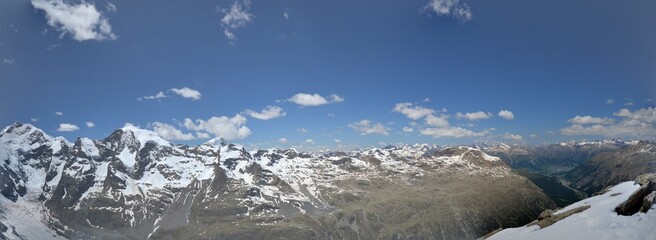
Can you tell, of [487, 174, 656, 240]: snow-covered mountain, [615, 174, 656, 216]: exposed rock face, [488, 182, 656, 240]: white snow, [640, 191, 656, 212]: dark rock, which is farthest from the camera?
[615, 174, 656, 216]: exposed rock face

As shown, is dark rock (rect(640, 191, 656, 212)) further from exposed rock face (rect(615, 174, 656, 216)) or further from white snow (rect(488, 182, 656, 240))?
white snow (rect(488, 182, 656, 240))

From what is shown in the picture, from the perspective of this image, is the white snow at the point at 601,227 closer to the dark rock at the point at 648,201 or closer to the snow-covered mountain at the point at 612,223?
the snow-covered mountain at the point at 612,223

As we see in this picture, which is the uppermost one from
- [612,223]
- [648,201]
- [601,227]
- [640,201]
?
[640,201]

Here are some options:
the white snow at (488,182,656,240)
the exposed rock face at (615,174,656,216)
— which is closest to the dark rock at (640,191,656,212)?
the exposed rock face at (615,174,656,216)

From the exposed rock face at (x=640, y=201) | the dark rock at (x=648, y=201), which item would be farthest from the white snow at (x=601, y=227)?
the exposed rock face at (x=640, y=201)

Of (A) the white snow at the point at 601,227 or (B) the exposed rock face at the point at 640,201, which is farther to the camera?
(B) the exposed rock face at the point at 640,201

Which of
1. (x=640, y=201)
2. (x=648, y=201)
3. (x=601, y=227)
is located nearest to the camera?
(x=648, y=201)

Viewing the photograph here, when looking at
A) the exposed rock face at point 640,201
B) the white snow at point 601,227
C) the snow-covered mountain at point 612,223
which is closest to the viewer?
the white snow at point 601,227

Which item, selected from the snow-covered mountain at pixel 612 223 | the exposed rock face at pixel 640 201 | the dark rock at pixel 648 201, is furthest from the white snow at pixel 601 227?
the exposed rock face at pixel 640 201

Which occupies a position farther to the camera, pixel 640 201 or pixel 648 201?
pixel 640 201

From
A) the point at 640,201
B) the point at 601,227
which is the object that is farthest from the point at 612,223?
the point at 640,201

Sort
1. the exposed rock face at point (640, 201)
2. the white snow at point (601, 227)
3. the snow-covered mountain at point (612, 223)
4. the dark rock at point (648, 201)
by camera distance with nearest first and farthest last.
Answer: the white snow at point (601, 227) < the snow-covered mountain at point (612, 223) < the dark rock at point (648, 201) < the exposed rock face at point (640, 201)

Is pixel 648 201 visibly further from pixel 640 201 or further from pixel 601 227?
pixel 601 227

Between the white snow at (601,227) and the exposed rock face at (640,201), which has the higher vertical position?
the exposed rock face at (640,201)
